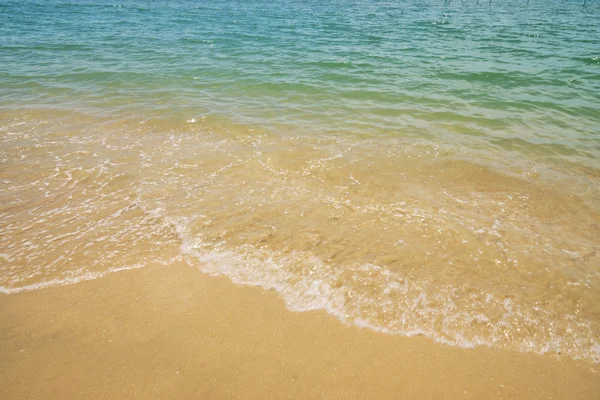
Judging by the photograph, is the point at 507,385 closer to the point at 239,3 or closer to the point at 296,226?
the point at 296,226

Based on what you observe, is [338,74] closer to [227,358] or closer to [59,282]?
[59,282]

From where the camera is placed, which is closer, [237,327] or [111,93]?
[237,327]

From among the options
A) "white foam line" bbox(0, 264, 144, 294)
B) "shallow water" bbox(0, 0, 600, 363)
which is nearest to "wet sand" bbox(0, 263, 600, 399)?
"white foam line" bbox(0, 264, 144, 294)

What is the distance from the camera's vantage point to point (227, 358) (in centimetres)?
256

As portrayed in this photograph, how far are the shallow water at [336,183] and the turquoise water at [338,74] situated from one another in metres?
0.10

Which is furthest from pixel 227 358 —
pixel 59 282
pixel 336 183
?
pixel 336 183

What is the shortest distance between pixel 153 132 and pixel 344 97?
4.76m

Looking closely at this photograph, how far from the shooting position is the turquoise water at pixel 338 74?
7293 mm

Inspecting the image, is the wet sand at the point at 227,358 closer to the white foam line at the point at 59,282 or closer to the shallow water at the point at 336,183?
the white foam line at the point at 59,282

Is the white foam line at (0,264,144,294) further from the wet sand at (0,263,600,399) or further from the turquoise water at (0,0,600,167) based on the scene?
the turquoise water at (0,0,600,167)

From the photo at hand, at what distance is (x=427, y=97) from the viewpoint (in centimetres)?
859

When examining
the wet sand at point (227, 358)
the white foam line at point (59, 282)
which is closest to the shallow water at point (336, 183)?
the white foam line at point (59, 282)

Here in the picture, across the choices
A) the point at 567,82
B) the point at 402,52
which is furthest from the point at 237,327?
the point at 402,52

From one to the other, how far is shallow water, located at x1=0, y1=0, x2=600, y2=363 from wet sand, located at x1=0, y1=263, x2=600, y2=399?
0.63 ft
